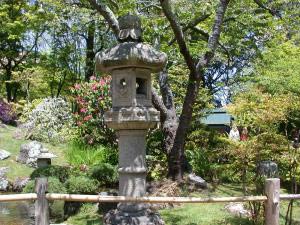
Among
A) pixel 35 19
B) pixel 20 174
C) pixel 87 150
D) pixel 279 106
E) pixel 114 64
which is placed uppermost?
pixel 35 19

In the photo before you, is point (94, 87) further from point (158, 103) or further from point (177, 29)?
point (177, 29)

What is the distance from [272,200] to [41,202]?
2.72 metres

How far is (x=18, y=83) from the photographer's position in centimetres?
2322

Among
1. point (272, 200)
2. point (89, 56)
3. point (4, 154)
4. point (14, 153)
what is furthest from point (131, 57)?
point (89, 56)

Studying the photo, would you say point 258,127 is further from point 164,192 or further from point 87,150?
point 87,150

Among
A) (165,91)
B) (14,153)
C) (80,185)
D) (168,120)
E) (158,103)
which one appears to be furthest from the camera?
(14,153)

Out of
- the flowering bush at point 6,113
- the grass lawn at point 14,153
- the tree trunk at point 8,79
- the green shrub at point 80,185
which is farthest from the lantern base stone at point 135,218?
the tree trunk at point 8,79

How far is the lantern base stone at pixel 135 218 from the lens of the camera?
20.8ft

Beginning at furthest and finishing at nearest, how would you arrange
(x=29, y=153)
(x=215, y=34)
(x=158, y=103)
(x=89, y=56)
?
(x=89, y=56), (x=29, y=153), (x=158, y=103), (x=215, y=34)

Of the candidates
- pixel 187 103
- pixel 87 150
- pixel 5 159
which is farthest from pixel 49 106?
pixel 187 103

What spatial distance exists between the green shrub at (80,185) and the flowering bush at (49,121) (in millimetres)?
7416

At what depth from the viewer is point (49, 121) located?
55.1 feet

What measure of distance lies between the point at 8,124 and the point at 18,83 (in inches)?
149


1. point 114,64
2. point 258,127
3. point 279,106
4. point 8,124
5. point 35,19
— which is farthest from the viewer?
point 8,124
